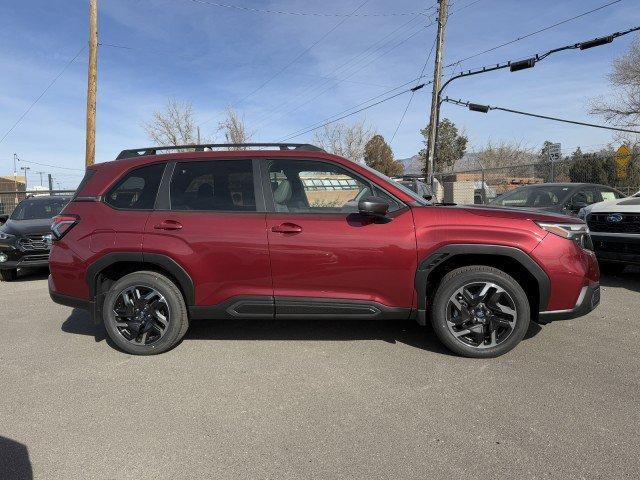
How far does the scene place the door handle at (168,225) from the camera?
3.82 meters

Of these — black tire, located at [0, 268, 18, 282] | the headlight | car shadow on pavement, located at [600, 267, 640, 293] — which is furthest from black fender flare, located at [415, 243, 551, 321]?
black tire, located at [0, 268, 18, 282]

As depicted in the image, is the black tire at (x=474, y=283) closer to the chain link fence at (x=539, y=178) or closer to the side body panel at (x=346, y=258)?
the side body panel at (x=346, y=258)

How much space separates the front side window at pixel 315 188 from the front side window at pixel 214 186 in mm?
253

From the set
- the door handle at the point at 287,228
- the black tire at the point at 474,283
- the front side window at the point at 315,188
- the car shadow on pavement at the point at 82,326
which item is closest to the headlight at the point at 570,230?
the black tire at the point at 474,283

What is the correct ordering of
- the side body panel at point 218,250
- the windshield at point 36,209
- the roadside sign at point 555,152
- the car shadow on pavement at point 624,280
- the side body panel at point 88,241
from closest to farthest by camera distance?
the side body panel at point 218,250 < the side body panel at point 88,241 < the car shadow on pavement at point 624,280 < the windshield at point 36,209 < the roadside sign at point 555,152

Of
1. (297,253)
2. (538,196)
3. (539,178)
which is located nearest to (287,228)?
(297,253)

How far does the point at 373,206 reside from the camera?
11.4 ft

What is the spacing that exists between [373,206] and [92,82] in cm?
1243

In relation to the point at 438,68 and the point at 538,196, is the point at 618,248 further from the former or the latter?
the point at 438,68

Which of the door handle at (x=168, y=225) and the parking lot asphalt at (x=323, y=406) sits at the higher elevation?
the door handle at (x=168, y=225)

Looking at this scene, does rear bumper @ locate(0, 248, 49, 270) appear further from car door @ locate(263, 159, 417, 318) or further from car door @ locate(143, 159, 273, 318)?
car door @ locate(263, 159, 417, 318)

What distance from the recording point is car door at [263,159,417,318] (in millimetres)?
3615

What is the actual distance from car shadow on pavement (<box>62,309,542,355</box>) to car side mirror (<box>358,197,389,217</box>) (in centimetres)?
137

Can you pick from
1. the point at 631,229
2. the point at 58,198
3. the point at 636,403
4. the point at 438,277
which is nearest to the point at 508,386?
the point at 636,403
